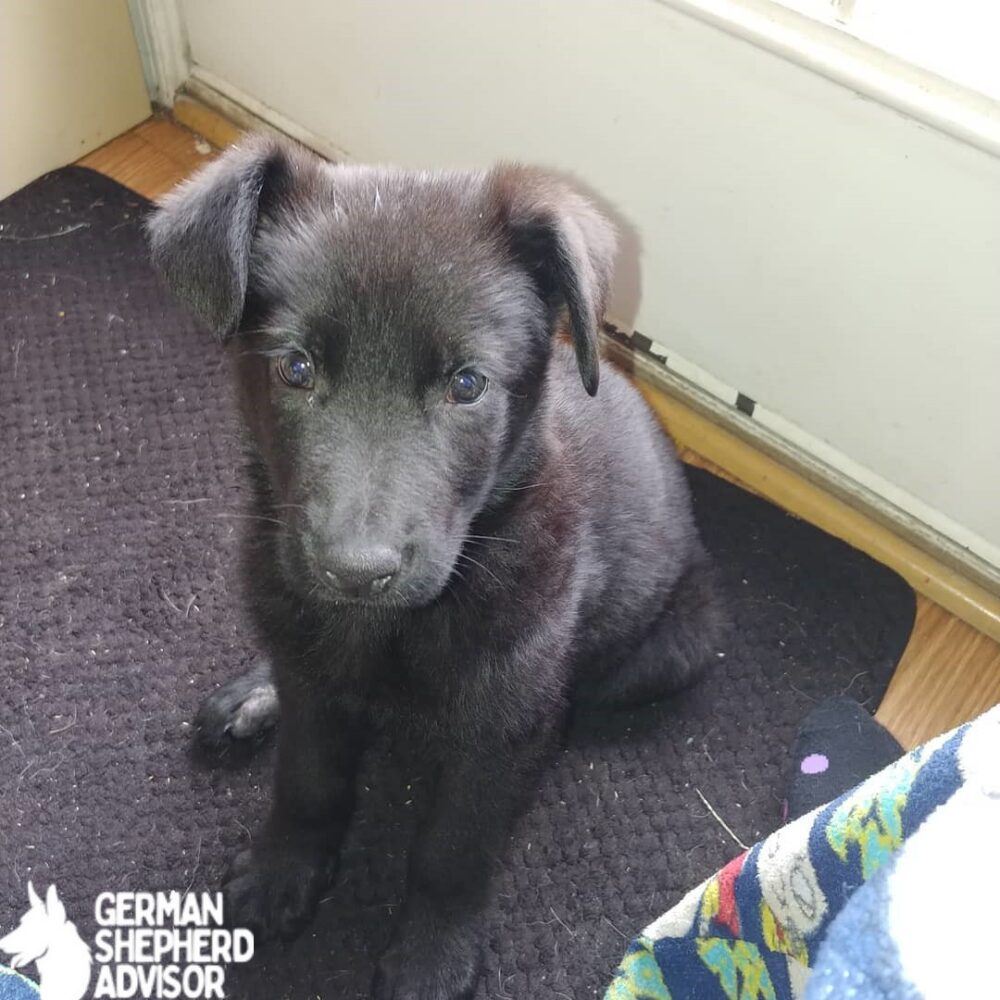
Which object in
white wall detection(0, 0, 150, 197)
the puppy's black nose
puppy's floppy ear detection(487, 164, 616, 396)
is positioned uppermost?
puppy's floppy ear detection(487, 164, 616, 396)

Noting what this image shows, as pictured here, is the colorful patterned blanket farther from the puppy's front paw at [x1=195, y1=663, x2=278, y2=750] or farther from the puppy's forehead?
the puppy's front paw at [x1=195, y1=663, x2=278, y2=750]

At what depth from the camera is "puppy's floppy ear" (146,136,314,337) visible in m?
1.18

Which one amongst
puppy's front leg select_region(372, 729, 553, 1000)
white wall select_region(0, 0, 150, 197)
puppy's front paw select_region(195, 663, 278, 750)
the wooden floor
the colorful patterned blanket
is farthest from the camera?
white wall select_region(0, 0, 150, 197)

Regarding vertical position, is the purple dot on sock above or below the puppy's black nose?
below

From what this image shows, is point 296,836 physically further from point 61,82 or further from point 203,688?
point 61,82

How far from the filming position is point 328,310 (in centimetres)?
117

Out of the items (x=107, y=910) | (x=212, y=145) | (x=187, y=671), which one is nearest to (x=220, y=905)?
(x=107, y=910)

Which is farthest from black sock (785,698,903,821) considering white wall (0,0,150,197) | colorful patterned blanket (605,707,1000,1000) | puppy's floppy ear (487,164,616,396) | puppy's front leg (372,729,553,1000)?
white wall (0,0,150,197)

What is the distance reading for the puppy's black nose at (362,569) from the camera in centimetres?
112

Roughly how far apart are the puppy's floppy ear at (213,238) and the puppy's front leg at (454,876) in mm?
665

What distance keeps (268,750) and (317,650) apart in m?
0.48

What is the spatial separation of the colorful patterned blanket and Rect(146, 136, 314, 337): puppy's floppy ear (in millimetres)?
770

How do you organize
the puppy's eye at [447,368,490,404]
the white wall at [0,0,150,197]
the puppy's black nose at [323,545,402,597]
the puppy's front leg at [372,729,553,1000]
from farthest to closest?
the white wall at [0,0,150,197] → the puppy's front leg at [372,729,553,1000] → the puppy's eye at [447,368,490,404] → the puppy's black nose at [323,545,402,597]

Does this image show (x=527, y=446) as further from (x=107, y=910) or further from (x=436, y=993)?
(x=107, y=910)
